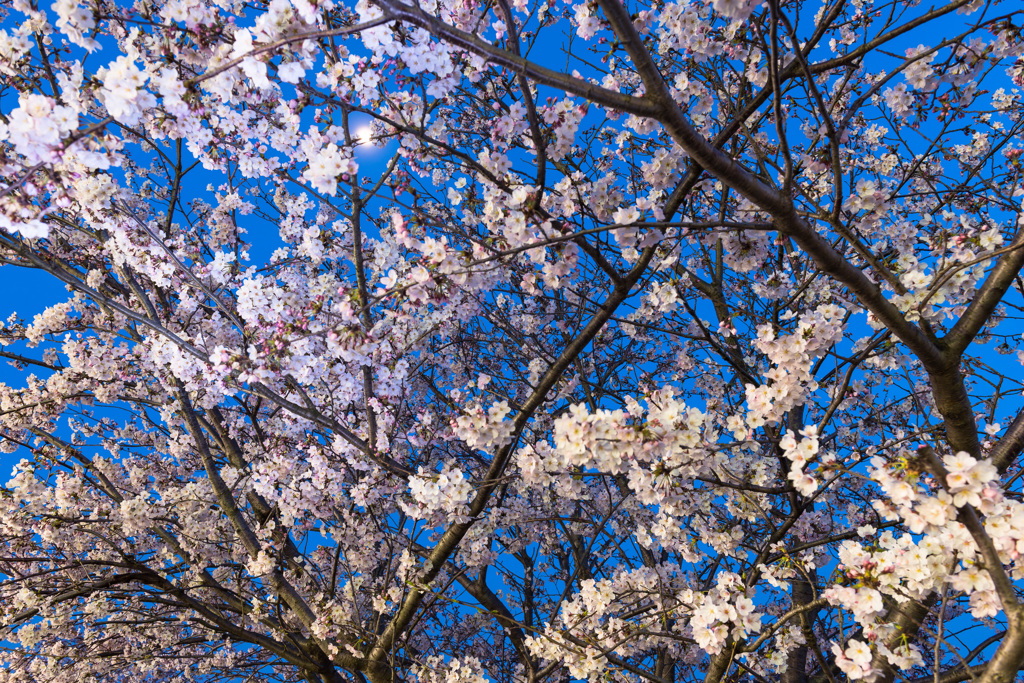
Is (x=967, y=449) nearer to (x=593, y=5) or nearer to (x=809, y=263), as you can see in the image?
(x=809, y=263)

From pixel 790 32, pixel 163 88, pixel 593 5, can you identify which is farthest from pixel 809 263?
pixel 163 88

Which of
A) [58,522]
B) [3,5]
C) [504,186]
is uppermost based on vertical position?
[3,5]

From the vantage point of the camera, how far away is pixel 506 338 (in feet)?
25.1

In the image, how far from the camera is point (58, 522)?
4.75 meters

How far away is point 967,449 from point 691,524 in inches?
84.1

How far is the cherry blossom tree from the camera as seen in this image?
8.00 feet

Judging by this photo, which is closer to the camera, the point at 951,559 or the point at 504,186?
the point at 951,559

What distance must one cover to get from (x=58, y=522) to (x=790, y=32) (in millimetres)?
5813

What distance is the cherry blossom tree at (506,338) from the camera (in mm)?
2439

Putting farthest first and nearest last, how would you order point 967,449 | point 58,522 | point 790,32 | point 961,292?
point 58,522 → point 961,292 → point 967,449 → point 790,32

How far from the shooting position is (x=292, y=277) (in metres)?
4.47

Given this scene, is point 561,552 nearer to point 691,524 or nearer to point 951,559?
point 691,524

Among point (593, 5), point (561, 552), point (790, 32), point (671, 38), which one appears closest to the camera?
point (790, 32)

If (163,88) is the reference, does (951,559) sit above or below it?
below
